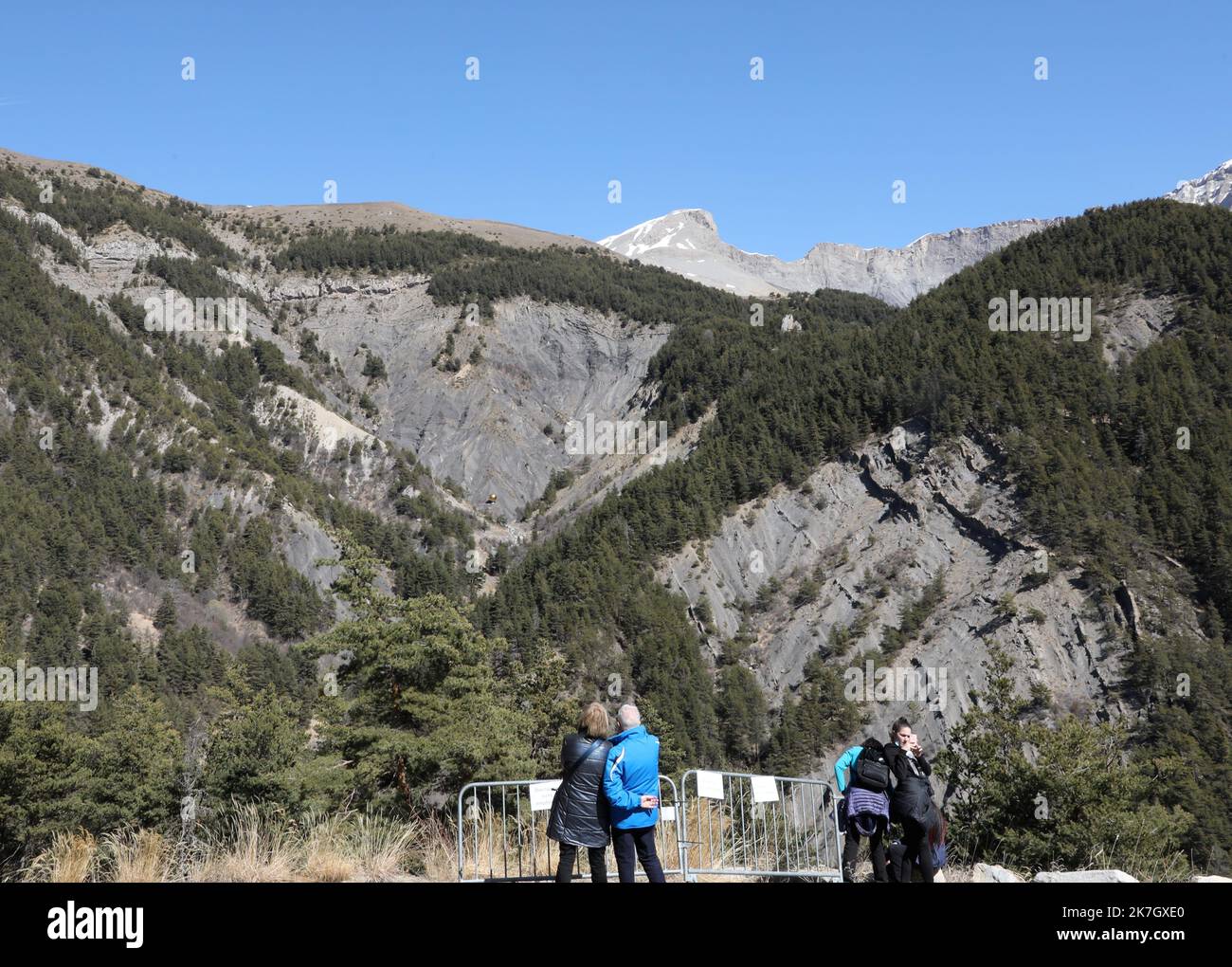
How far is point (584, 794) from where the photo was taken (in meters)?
7.41

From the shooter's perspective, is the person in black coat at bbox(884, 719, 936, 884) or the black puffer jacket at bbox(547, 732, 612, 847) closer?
the black puffer jacket at bbox(547, 732, 612, 847)

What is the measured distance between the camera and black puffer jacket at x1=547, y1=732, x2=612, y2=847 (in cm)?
735

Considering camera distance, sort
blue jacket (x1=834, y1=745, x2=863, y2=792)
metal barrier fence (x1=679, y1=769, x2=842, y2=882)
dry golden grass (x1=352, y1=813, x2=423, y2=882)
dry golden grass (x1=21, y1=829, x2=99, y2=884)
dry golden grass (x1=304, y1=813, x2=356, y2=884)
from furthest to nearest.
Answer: metal barrier fence (x1=679, y1=769, x2=842, y2=882) < dry golden grass (x1=352, y1=813, x2=423, y2=882) < blue jacket (x1=834, y1=745, x2=863, y2=792) < dry golden grass (x1=304, y1=813, x2=356, y2=884) < dry golden grass (x1=21, y1=829, x2=99, y2=884)

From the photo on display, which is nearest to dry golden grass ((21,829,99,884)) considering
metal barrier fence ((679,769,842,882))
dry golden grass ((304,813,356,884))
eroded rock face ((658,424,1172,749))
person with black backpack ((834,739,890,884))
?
dry golden grass ((304,813,356,884))

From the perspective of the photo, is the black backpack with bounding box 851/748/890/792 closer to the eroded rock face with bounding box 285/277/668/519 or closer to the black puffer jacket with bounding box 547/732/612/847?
the black puffer jacket with bounding box 547/732/612/847

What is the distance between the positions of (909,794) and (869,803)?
0.97 meters

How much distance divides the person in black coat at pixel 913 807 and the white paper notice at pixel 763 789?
1589mm

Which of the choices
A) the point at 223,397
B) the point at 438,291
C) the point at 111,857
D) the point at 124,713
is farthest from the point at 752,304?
the point at 111,857

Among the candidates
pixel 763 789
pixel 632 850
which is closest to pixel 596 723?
pixel 632 850

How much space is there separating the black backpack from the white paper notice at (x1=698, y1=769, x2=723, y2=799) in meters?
1.37

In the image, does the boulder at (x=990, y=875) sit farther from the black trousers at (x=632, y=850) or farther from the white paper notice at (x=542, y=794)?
the black trousers at (x=632, y=850)

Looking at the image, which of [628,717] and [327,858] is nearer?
[628,717]

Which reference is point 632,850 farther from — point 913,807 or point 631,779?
point 913,807

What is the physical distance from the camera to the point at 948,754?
23453 mm
